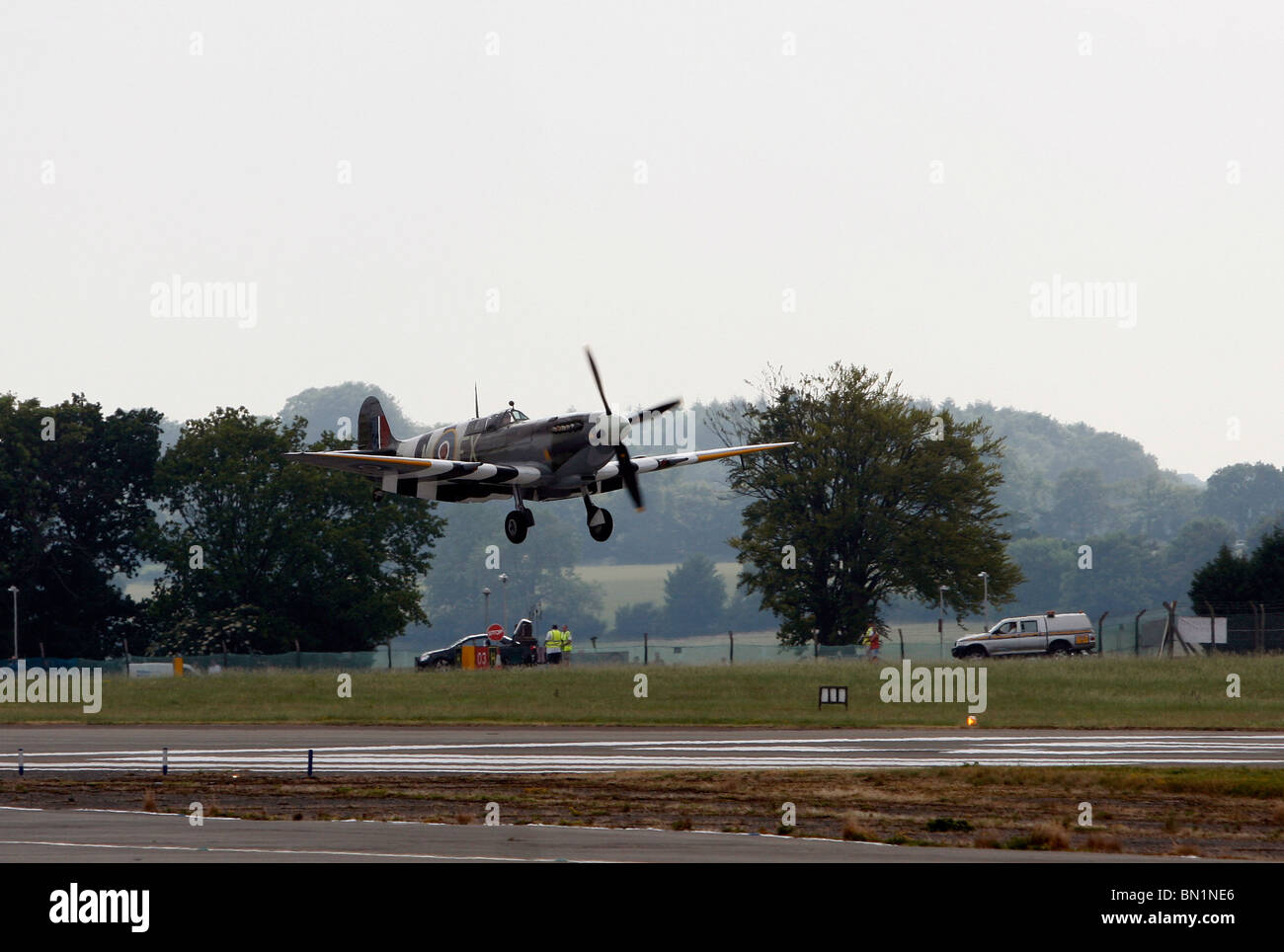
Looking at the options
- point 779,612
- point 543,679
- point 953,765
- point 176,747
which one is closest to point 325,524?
point 779,612

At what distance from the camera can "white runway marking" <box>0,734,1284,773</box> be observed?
32688mm

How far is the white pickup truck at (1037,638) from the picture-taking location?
74.1 meters

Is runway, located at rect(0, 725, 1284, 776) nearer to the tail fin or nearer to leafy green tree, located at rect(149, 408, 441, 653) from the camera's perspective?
the tail fin

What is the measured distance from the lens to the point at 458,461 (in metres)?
39.5

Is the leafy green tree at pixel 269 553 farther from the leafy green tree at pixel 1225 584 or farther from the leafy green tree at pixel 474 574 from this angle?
the leafy green tree at pixel 474 574

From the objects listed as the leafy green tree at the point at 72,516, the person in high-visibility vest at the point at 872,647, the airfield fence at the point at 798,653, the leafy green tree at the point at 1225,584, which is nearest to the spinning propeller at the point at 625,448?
the airfield fence at the point at 798,653

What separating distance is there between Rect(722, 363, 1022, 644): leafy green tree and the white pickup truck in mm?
14922

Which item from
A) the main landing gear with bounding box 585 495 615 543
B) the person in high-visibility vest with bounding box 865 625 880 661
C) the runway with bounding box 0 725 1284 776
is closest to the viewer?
the main landing gear with bounding box 585 495 615 543

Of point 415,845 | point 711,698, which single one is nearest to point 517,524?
point 415,845

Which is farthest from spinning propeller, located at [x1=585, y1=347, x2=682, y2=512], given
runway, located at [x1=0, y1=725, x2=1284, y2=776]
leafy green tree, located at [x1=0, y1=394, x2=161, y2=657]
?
leafy green tree, located at [x1=0, y1=394, x2=161, y2=657]

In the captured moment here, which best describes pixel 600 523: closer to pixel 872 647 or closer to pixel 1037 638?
pixel 872 647
